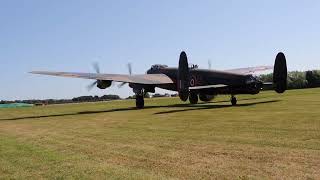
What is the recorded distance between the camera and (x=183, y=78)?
120 ft

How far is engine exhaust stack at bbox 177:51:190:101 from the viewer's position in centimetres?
3588

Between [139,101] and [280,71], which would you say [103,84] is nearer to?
[139,101]

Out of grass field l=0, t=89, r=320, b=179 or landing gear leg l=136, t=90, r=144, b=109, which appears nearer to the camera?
grass field l=0, t=89, r=320, b=179

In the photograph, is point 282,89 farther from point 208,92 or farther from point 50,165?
point 50,165

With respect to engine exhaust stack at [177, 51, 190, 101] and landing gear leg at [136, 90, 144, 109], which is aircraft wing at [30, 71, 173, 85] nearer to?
landing gear leg at [136, 90, 144, 109]

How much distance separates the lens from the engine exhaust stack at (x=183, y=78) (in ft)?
118

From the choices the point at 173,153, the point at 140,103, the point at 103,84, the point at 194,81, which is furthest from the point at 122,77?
the point at 173,153

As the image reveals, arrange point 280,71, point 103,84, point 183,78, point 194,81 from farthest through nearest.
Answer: point 103,84, point 194,81, point 280,71, point 183,78

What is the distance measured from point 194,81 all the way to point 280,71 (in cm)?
769

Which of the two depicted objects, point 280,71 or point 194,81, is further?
point 194,81

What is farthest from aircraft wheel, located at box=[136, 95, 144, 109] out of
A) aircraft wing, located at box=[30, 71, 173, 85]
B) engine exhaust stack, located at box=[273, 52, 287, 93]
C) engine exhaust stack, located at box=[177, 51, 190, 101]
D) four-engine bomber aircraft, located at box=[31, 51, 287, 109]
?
engine exhaust stack, located at box=[273, 52, 287, 93]

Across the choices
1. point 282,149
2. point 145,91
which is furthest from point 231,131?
point 145,91

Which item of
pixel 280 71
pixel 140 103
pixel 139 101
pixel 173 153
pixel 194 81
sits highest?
pixel 280 71

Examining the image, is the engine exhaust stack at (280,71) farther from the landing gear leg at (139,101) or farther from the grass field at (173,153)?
the grass field at (173,153)
